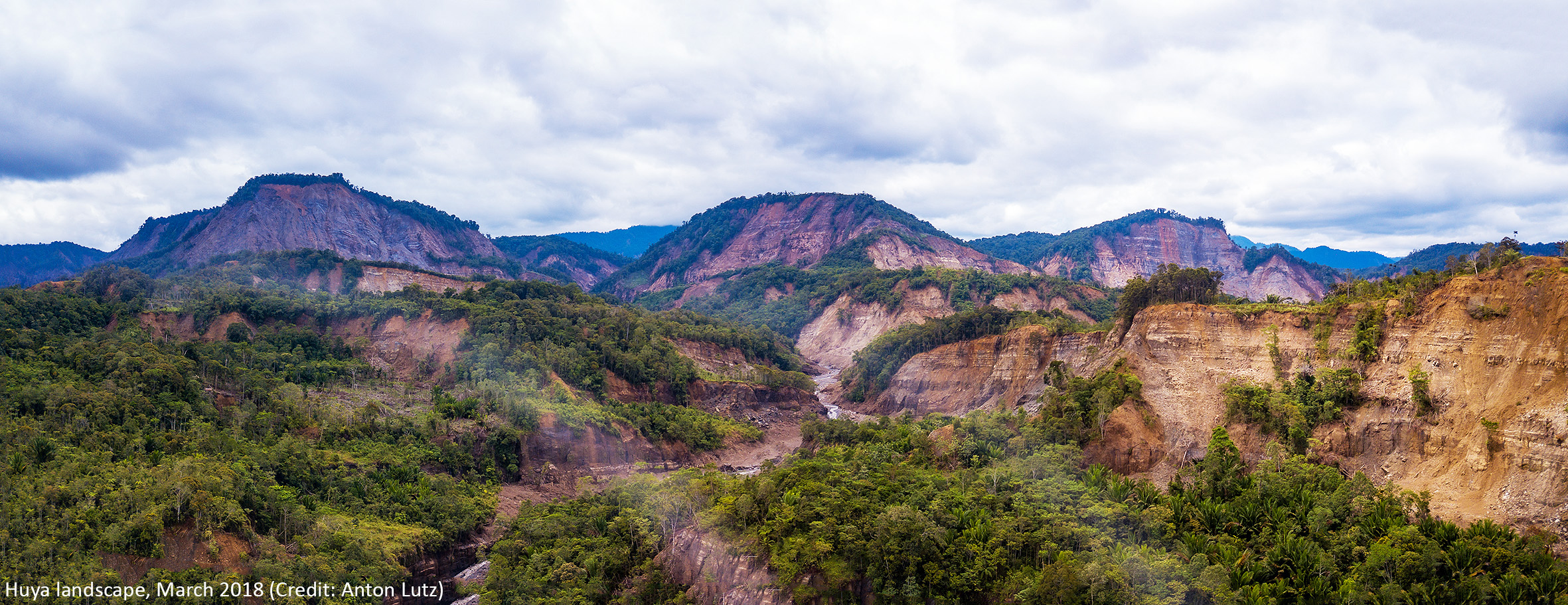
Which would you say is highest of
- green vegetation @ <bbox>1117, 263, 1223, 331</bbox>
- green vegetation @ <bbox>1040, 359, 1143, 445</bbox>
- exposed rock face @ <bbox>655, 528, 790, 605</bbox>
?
green vegetation @ <bbox>1117, 263, 1223, 331</bbox>

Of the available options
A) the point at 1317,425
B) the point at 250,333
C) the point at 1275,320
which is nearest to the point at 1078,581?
the point at 1317,425

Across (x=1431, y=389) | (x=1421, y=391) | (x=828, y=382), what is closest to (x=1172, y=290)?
(x=1421, y=391)

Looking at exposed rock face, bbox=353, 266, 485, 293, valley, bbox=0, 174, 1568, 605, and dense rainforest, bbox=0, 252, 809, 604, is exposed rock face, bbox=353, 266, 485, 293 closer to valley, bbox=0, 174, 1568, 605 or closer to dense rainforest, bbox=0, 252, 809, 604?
dense rainforest, bbox=0, 252, 809, 604

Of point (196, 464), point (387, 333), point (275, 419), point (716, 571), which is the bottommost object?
point (716, 571)

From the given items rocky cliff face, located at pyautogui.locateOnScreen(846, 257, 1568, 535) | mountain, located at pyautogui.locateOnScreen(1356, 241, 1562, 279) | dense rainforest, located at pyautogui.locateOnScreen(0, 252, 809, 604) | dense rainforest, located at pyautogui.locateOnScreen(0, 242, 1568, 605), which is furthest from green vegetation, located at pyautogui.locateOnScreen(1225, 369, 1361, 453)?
mountain, located at pyautogui.locateOnScreen(1356, 241, 1562, 279)

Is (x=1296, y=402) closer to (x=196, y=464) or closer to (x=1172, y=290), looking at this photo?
(x=1172, y=290)

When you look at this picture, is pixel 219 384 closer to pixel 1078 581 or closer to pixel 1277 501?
pixel 1078 581

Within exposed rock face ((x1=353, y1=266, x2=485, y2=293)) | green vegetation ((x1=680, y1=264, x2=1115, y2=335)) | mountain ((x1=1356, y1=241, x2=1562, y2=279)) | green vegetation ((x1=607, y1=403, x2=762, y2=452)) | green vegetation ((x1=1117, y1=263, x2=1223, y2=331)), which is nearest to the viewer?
green vegetation ((x1=1117, y1=263, x2=1223, y2=331))
